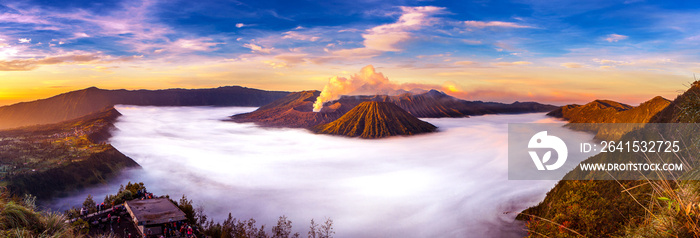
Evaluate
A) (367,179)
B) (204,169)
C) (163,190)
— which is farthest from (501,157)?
(163,190)

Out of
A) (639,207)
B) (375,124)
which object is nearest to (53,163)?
(639,207)

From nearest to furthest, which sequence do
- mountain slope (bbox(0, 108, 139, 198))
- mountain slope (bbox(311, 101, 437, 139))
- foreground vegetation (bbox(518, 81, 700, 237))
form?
foreground vegetation (bbox(518, 81, 700, 237)), mountain slope (bbox(0, 108, 139, 198)), mountain slope (bbox(311, 101, 437, 139))

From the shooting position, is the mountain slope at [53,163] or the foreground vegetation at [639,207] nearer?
the foreground vegetation at [639,207]

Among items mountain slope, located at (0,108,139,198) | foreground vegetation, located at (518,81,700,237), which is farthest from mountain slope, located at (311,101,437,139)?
foreground vegetation, located at (518,81,700,237)

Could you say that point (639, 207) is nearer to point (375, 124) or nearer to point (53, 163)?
point (53, 163)

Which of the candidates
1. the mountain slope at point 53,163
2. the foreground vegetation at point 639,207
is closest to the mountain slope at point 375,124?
the mountain slope at point 53,163

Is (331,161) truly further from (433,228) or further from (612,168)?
(612,168)

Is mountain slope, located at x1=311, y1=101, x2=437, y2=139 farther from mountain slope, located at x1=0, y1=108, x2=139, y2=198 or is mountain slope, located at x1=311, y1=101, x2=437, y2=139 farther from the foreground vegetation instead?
the foreground vegetation

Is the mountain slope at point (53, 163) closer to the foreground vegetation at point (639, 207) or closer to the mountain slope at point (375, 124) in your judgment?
the foreground vegetation at point (639, 207)
